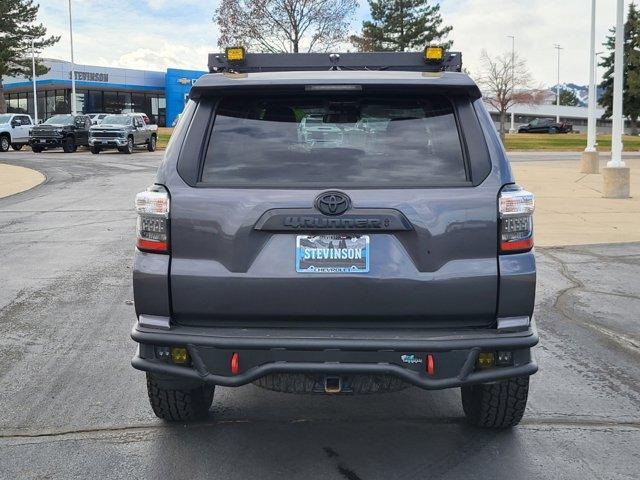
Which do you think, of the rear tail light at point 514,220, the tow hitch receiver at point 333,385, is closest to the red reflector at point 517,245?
the rear tail light at point 514,220

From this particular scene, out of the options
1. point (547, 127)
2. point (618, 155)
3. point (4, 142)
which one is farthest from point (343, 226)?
point (547, 127)

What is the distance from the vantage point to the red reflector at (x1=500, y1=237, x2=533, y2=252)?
3.56m

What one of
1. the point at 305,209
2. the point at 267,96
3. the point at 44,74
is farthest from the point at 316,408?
the point at 44,74

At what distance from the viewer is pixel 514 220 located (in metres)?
3.59

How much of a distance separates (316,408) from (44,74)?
70.4m

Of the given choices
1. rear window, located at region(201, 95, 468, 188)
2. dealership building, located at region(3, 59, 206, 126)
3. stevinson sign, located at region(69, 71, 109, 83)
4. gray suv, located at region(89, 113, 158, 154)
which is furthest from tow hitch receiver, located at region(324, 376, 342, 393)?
stevinson sign, located at region(69, 71, 109, 83)

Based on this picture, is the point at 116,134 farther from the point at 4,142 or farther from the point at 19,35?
the point at 19,35

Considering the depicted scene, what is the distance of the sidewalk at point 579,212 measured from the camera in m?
11.8

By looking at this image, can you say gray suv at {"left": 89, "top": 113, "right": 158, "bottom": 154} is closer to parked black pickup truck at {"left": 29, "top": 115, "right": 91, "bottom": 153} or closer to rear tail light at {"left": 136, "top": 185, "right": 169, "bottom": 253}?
parked black pickup truck at {"left": 29, "top": 115, "right": 91, "bottom": 153}

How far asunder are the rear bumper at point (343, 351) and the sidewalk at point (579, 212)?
8.06 metres

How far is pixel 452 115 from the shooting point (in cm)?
373

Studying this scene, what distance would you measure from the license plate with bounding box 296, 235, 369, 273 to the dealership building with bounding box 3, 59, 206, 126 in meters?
68.4

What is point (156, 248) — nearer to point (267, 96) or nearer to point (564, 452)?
point (267, 96)

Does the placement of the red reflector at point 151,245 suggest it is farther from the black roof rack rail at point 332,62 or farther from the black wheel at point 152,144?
the black wheel at point 152,144
